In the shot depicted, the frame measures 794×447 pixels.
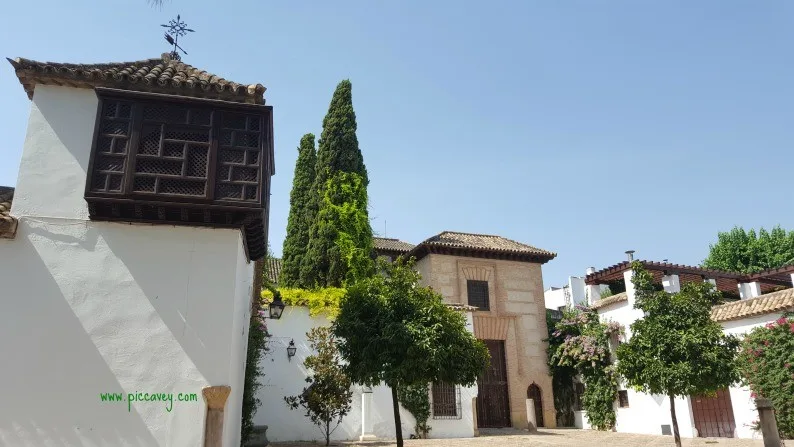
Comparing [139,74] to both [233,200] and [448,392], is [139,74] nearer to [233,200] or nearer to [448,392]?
[233,200]

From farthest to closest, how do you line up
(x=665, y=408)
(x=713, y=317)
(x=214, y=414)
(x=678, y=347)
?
(x=665, y=408)
(x=713, y=317)
(x=678, y=347)
(x=214, y=414)

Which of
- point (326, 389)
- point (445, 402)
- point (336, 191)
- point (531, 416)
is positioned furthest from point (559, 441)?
point (336, 191)

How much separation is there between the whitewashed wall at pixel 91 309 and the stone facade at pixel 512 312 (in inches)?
551

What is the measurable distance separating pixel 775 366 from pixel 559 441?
5.91 m

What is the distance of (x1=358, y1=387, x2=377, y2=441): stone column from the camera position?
14586 mm

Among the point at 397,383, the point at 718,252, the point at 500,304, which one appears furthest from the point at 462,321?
the point at 718,252

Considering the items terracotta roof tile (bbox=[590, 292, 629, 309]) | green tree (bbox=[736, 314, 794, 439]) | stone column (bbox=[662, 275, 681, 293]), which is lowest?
green tree (bbox=[736, 314, 794, 439])

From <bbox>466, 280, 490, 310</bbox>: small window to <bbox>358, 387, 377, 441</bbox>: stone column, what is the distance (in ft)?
24.7

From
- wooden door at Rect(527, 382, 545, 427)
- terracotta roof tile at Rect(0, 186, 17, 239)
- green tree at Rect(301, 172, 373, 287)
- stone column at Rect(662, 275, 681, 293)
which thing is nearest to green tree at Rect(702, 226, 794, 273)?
stone column at Rect(662, 275, 681, 293)

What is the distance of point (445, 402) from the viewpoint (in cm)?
1636

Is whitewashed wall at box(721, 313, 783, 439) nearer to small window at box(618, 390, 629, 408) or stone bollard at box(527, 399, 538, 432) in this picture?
small window at box(618, 390, 629, 408)

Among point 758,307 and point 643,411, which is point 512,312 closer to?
point 643,411

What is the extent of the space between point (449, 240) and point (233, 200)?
1518 centimetres

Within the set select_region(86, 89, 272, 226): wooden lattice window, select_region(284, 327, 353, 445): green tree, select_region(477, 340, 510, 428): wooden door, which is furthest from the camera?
select_region(477, 340, 510, 428): wooden door
